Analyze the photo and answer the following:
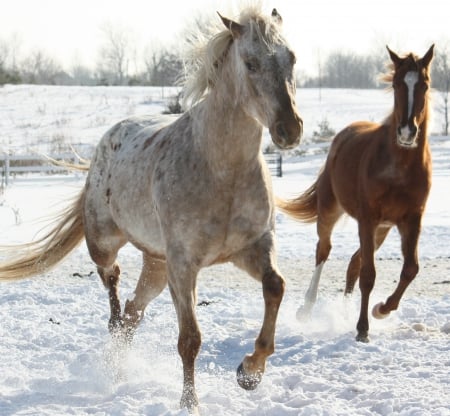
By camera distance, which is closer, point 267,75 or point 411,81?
point 267,75

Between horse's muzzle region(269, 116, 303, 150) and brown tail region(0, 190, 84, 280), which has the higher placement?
horse's muzzle region(269, 116, 303, 150)

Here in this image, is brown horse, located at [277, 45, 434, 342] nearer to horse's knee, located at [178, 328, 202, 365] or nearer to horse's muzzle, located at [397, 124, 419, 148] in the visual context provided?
horse's muzzle, located at [397, 124, 419, 148]

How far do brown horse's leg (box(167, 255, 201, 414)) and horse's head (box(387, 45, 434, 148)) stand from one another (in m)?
2.27

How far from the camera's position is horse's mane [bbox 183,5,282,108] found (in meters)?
3.68

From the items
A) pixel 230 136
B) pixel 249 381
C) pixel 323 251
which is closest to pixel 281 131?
pixel 230 136

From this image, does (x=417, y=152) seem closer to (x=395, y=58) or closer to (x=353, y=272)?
(x=395, y=58)

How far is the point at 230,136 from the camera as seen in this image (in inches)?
156

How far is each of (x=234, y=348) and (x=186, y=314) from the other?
1557 mm

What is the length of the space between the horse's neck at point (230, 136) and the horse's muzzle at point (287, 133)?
567mm

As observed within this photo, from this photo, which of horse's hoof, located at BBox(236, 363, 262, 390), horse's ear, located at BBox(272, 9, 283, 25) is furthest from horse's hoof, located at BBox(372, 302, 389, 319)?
horse's ear, located at BBox(272, 9, 283, 25)

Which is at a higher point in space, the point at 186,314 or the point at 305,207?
the point at 186,314

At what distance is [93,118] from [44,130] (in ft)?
12.8

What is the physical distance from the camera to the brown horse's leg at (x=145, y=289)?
17.4ft

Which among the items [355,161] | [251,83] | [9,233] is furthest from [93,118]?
[251,83]
